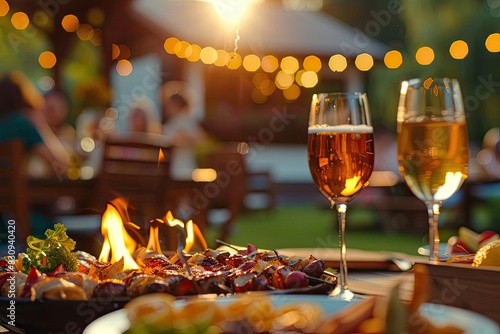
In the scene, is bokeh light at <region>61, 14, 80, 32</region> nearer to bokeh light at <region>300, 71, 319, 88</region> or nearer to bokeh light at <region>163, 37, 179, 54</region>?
bokeh light at <region>163, 37, 179, 54</region>

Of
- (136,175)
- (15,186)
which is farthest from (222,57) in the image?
(15,186)

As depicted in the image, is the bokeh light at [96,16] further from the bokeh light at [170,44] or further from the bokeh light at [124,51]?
the bokeh light at [170,44]

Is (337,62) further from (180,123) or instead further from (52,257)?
(52,257)

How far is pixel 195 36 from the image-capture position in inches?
507

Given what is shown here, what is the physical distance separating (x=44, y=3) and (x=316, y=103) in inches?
392

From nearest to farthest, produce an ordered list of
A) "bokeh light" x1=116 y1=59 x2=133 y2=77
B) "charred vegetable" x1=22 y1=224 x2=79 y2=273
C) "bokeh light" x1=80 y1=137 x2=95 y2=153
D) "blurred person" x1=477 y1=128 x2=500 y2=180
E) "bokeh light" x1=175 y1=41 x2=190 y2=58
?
1. "charred vegetable" x1=22 y1=224 x2=79 y2=273
2. "bokeh light" x1=80 y1=137 x2=95 y2=153
3. "blurred person" x1=477 y1=128 x2=500 y2=180
4. "bokeh light" x1=175 y1=41 x2=190 y2=58
5. "bokeh light" x1=116 y1=59 x2=133 y2=77

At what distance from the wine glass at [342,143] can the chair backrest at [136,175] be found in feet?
10.7

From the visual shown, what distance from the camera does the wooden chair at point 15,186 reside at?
4.17 m

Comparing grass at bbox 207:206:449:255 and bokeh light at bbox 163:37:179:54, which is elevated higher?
bokeh light at bbox 163:37:179:54

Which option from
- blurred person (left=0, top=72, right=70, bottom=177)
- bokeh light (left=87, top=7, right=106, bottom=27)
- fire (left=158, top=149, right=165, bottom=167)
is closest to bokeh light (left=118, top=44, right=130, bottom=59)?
bokeh light (left=87, top=7, right=106, bottom=27)

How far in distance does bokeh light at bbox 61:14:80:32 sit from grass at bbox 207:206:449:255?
311 centimetres

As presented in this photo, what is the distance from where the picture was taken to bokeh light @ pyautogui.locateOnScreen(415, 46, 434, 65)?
2000 centimetres

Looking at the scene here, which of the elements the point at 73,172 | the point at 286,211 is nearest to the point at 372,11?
the point at 286,211

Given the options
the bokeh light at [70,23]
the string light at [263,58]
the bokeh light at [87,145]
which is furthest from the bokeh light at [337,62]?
the bokeh light at [87,145]
